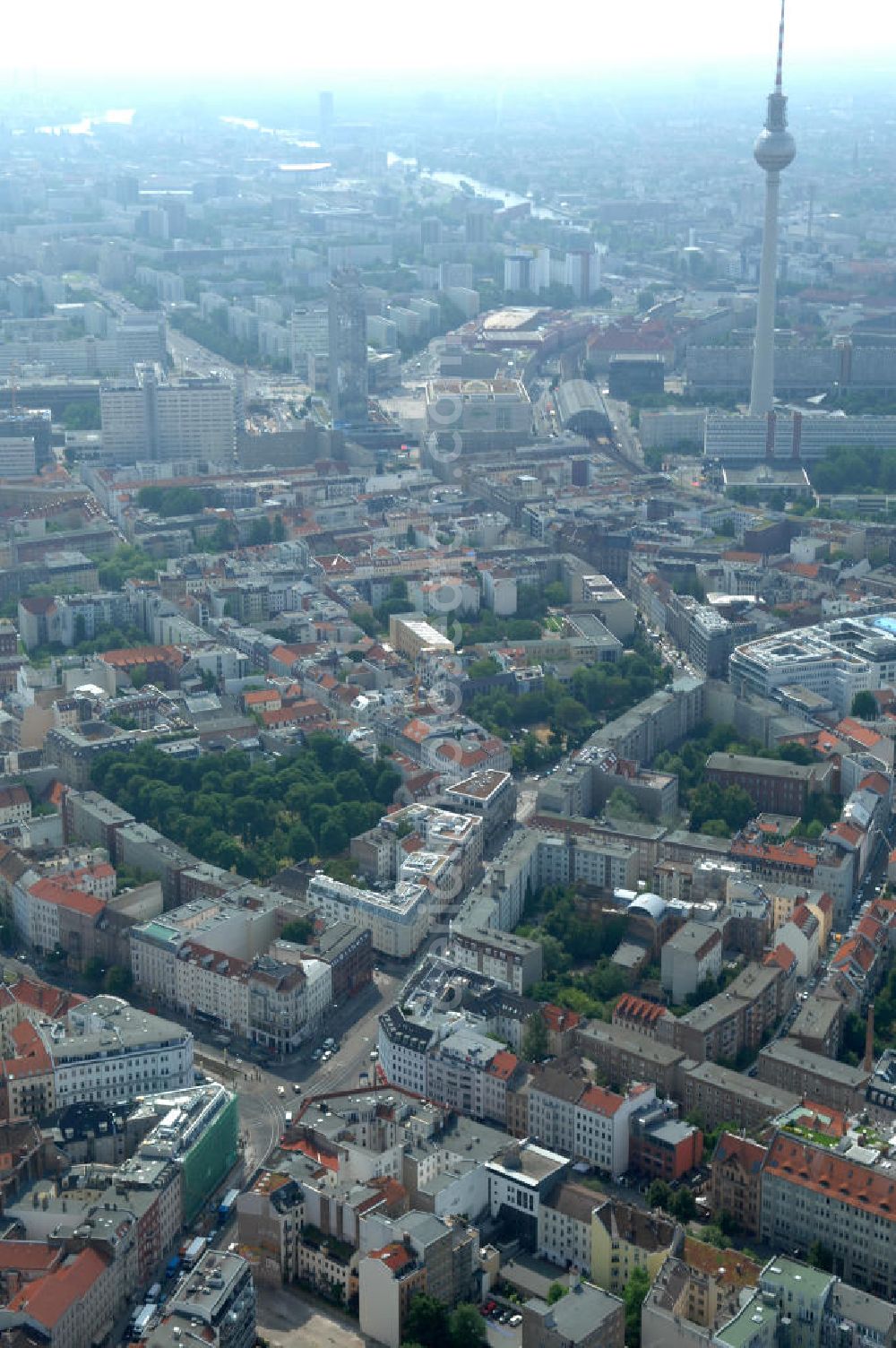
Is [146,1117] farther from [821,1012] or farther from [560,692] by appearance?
[560,692]

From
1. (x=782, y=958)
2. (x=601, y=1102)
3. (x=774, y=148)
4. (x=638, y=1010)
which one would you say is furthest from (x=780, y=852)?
(x=774, y=148)

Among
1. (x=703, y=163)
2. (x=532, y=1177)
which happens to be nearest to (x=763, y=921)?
(x=532, y=1177)

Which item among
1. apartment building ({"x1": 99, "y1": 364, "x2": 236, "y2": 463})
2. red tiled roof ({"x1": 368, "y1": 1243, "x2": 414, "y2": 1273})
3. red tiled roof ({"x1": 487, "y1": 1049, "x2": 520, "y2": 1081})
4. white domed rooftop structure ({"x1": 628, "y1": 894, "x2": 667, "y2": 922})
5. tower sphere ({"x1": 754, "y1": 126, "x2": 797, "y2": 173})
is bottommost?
apartment building ({"x1": 99, "y1": 364, "x2": 236, "y2": 463})

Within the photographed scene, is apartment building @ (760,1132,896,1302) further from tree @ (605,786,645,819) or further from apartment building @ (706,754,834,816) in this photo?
apartment building @ (706,754,834,816)

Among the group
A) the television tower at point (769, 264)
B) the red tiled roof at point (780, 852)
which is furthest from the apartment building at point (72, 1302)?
the television tower at point (769, 264)

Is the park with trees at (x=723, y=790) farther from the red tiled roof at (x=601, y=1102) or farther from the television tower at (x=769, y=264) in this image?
the television tower at (x=769, y=264)

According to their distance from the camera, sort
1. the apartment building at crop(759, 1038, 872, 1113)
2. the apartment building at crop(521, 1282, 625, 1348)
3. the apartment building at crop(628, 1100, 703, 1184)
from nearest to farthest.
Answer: the apartment building at crop(521, 1282, 625, 1348), the apartment building at crop(628, 1100, 703, 1184), the apartment building at crop(759, 1038, 872, 1113)

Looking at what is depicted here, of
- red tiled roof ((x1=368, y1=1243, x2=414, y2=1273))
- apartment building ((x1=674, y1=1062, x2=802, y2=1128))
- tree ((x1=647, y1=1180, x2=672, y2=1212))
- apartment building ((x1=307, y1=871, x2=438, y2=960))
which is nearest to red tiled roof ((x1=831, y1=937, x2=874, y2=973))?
apartment building ((x1=674, y1=1062, x2=802, y2=1128))
